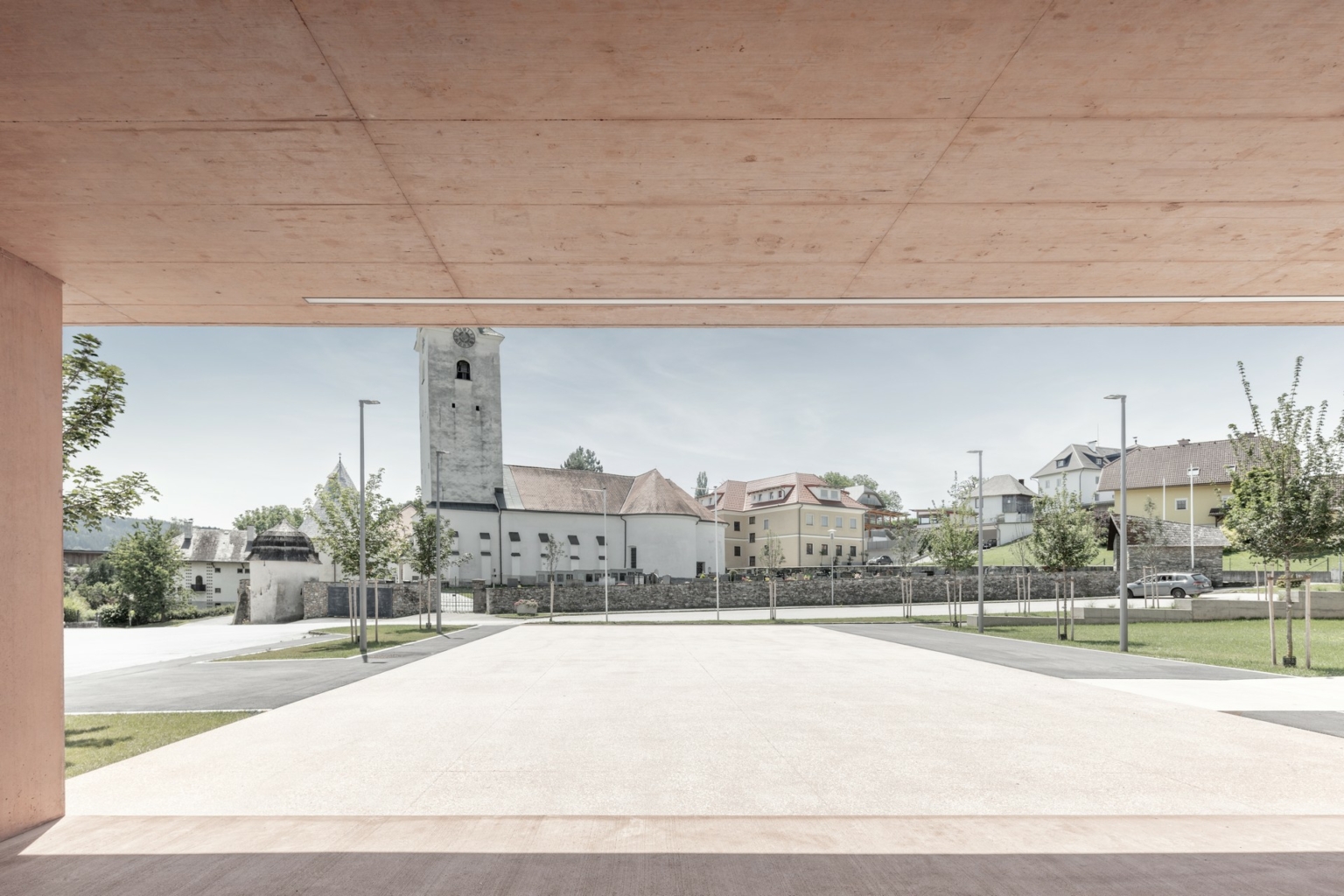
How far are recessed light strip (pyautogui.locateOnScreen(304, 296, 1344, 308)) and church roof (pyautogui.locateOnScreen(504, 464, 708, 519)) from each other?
221 feet

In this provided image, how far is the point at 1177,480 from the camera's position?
285ft

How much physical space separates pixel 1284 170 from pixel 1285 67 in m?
1.27

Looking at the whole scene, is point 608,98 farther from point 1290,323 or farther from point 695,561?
point 695,561

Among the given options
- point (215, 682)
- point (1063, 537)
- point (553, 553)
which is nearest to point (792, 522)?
point (553, 553)

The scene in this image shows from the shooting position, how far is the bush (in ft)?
174

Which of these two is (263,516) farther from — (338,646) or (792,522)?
(338,646)

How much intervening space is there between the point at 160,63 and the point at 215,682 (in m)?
15.6

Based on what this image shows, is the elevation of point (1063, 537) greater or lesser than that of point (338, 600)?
greater

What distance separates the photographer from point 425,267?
6.57 m

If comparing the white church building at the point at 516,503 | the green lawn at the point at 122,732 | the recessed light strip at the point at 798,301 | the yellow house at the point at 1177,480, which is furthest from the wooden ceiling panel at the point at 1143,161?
the yellow house at the point at 1177,480

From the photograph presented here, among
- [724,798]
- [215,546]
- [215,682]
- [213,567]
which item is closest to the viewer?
[724,798]

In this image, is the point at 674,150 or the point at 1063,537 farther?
the point at 1063,537

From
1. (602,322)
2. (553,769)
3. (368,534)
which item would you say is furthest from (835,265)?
(368,534)

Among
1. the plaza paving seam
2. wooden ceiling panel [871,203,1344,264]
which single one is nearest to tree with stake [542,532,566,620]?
the plaza paving seam
